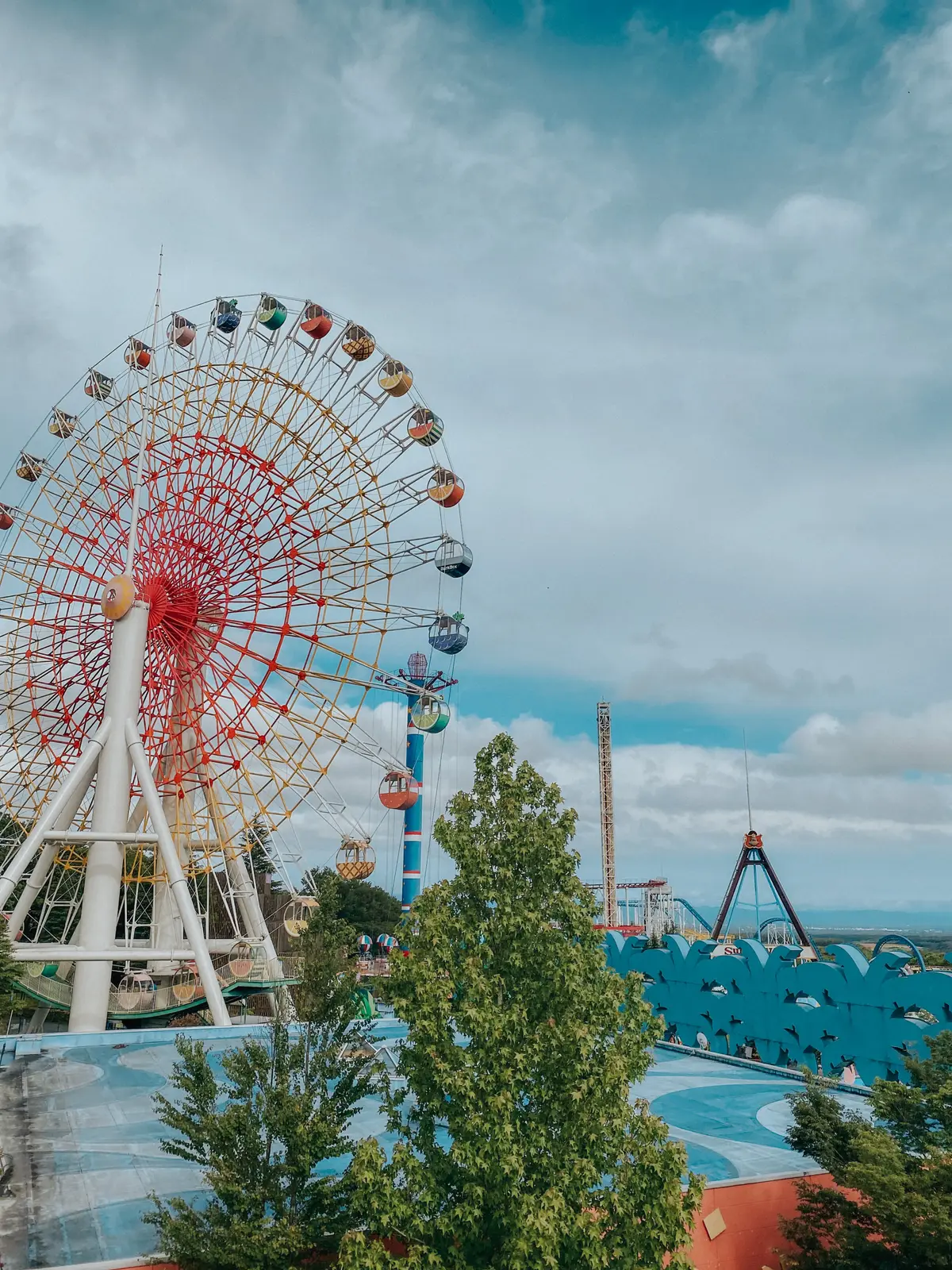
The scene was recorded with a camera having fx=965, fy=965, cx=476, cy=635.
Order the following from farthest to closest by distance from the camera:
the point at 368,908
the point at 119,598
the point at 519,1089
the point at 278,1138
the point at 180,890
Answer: the point at 368,908 → the point at 119,598 → the point at 180,890 → the point at 278,1138 → the point at 519,1089

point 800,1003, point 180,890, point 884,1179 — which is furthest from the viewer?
point 180,890

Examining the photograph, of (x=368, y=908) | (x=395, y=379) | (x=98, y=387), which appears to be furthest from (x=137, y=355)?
(x=368, y=908)

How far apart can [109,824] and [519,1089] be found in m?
20.5

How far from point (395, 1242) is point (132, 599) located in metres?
21.7

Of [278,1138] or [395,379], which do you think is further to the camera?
[395,379]

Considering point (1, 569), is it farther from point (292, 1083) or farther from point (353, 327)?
point (292, 1083)

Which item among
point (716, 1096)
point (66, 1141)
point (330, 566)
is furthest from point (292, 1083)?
point (330, 566)

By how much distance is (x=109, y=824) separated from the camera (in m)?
28.5

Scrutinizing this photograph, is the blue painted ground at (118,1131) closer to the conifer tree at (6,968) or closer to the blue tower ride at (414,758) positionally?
the conifer tree at (6,968)

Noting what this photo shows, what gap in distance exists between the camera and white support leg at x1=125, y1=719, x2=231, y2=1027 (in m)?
26.2

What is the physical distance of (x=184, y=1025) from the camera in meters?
29.2

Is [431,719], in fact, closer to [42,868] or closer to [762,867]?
[42,868]

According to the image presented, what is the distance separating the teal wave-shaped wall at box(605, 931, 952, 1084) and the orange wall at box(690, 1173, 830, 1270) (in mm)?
5545

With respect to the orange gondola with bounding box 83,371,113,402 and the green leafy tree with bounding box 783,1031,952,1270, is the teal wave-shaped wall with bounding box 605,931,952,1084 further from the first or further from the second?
the orange gondola with bounding box 83,371,113,402
